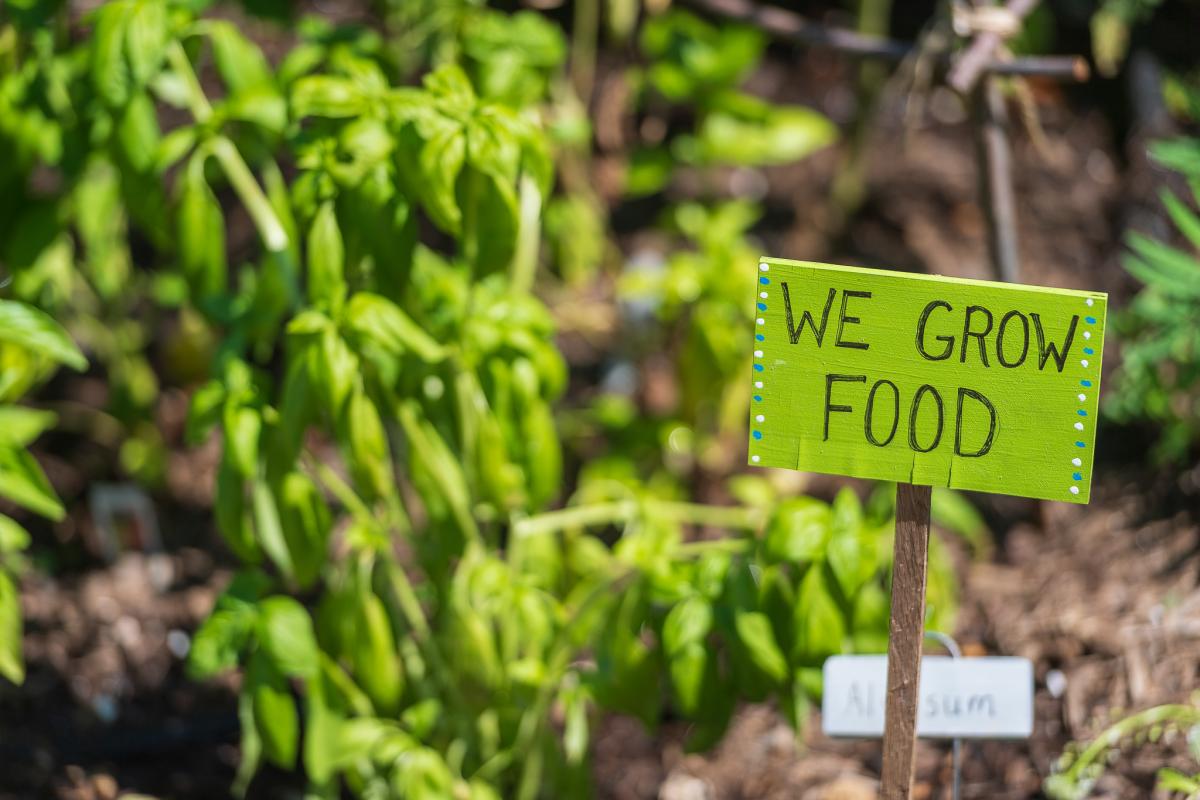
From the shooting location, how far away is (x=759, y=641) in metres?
1.20

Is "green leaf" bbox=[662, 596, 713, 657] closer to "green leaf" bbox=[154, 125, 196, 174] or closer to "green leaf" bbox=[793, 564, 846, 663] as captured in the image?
"green leaf" bbox=[793, 564, 846, 663]

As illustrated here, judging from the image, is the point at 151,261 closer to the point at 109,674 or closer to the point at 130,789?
the point at 109,674

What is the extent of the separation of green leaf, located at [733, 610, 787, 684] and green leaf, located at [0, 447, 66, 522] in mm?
669

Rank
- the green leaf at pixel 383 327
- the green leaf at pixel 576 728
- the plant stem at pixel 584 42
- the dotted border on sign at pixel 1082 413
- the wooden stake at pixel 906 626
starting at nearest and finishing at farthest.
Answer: the dotted border on sign at pixel 1082 413
the wooden stake at pixel 906 626
the green leaf at pixel 383 327
the green leaf at pixel 576 728
the plant stem at pixel 584 42

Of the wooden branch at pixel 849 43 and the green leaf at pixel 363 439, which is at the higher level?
the wooden branch at pixel 849 43

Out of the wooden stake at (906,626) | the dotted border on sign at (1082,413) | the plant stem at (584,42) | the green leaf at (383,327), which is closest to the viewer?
the dotted border on sign at (1082,413)

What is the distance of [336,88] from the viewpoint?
3.95 ft

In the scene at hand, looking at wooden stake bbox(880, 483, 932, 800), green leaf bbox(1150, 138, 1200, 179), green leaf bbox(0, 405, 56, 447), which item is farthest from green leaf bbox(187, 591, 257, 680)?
green leaf bbox(1150, 138, 1200, 179)

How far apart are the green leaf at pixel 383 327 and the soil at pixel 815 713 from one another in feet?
1.90

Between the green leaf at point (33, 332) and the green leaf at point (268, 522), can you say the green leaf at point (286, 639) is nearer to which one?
the green leaf at point (268, 522)

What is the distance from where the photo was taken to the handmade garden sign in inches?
38.3

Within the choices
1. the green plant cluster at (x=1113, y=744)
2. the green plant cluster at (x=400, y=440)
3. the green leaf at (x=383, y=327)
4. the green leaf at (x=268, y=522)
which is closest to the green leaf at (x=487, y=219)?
the green plant cluster at (x=400, y=440)

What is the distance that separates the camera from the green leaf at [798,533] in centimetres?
118

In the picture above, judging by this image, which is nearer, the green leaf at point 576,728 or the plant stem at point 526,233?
the green leaf at point 576,728
